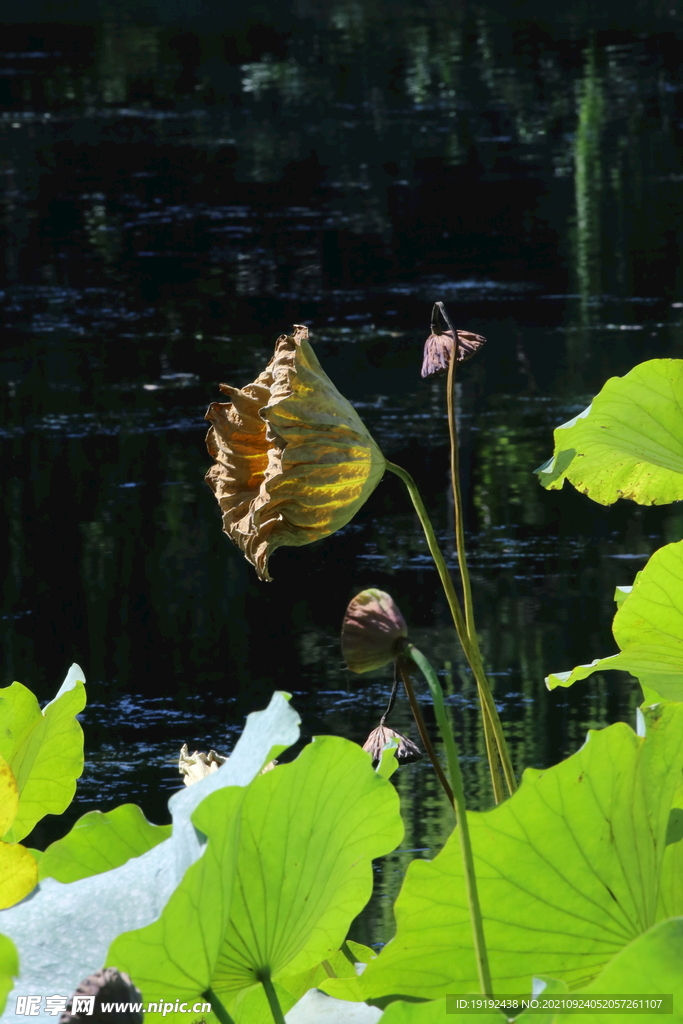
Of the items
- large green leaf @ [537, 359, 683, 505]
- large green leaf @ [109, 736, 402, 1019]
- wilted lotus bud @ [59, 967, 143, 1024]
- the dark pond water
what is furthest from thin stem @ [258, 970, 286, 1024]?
the dark pond water

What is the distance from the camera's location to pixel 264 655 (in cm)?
287

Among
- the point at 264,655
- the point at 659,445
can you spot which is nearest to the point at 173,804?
the point at 659,445

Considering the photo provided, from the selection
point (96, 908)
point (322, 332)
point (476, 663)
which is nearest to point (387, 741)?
point (476, 663)

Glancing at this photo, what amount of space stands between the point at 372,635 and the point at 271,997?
0.43 feet

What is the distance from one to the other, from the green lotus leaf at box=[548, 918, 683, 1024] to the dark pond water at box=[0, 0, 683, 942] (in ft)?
5.00

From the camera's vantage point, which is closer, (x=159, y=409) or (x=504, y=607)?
(x=504, y=607)

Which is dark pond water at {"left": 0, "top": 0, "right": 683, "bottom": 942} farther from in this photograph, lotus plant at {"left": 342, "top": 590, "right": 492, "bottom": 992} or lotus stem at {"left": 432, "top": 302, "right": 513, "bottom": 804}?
lotus plant at {"left": 342, "top": 590, "right": 492, "bottom": 992}

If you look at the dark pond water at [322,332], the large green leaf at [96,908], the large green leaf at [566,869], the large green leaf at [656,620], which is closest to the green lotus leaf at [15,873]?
the large green leaf at [96,908]

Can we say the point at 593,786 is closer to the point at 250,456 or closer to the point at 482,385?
the point at 250,456

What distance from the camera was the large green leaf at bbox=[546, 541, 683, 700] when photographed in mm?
563

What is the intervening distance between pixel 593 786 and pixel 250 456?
0.24 m

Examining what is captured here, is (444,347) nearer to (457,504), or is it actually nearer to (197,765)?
(457,504)

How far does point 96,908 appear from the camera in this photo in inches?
17.9

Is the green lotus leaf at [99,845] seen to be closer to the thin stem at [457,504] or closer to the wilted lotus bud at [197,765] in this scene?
the wilted lotus bud at [197,765]
